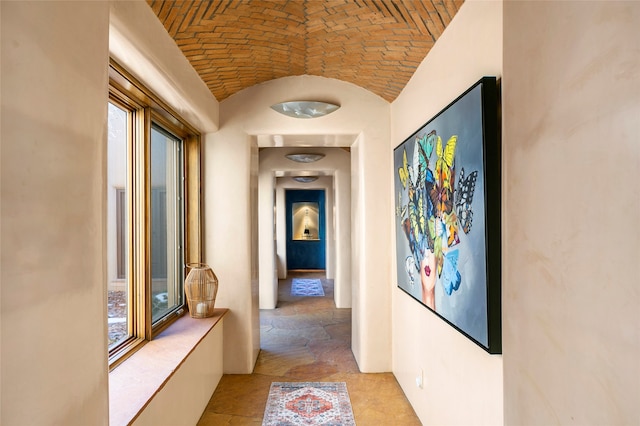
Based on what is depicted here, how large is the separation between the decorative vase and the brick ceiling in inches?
63.1

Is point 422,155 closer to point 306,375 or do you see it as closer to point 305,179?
point 306,375

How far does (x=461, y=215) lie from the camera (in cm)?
192

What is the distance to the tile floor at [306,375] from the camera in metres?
2.97

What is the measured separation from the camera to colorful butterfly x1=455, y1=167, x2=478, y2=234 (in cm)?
179

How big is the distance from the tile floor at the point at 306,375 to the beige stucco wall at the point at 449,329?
0.23 metres

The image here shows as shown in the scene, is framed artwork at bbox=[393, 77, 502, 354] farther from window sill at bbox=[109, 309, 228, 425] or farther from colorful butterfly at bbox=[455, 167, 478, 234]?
window sill at bbox=[109, 309, 228, 425]

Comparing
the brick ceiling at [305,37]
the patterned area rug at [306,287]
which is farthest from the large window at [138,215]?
the patterned area rug at [306,287]

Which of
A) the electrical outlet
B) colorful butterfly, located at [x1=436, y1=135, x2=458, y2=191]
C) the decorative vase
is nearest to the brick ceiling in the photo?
colorful butterfly, located at [x1=436, y1=135, x2=458, y2=191]
